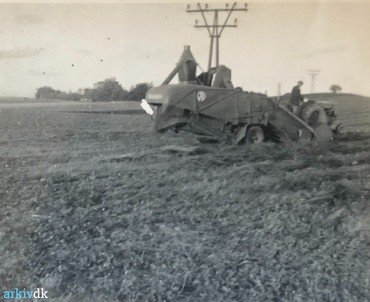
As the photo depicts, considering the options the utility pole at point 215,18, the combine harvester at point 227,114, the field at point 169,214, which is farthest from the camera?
the combine harvester at point 227,114

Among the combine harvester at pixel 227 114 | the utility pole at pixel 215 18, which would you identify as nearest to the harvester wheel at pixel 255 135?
the combine harvester at pixel 227 114

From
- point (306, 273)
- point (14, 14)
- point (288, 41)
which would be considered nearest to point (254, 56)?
point (288, 41)

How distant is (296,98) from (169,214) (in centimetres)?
94

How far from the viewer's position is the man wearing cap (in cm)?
226

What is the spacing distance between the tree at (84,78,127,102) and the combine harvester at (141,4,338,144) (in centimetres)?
18

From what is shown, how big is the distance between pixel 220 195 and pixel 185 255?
344 millimetres

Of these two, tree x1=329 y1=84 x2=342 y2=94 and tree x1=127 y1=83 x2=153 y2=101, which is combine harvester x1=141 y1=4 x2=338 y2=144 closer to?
tree x1=127 y1=83 x2=153 y2=101

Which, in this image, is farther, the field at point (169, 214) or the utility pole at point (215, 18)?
the utility pole at point (215, 18)

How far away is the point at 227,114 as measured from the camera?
2.57m

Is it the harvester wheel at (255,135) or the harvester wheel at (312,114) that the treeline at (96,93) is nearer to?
the harvester wheel at (255,135)

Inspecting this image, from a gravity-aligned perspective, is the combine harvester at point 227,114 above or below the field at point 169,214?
above

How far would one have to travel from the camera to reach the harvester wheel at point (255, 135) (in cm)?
250

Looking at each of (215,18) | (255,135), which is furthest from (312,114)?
(215,18)

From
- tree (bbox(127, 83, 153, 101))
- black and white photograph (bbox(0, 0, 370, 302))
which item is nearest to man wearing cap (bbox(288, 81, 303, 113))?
black and white photograph (bbox(0, 0, 370, 302))
